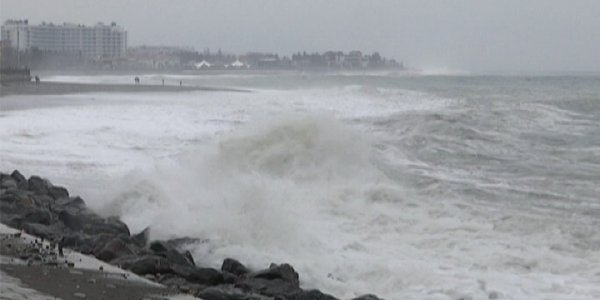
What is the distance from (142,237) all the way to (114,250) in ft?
4.36

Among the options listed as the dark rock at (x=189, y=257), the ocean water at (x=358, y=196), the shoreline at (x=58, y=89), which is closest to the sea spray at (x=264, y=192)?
the ocean water at (x=358, y=196)

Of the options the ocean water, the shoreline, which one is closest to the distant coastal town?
the shoreline

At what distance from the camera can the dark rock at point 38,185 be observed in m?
12.5

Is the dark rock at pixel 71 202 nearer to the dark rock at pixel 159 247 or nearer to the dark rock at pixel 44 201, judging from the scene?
the dark rock at pixel 44 201

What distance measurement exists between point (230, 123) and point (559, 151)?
11.5 m

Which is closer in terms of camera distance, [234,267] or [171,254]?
[234,267]

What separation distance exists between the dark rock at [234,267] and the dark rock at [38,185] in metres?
4.92

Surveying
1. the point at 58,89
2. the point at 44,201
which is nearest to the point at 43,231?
the point at 44,201

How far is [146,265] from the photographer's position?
8.06 meters

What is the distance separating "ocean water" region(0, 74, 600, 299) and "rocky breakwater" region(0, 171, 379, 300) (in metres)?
0.43

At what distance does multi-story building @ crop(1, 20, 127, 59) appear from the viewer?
157 metres

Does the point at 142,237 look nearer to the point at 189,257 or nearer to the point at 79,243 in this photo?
the point at 79,243

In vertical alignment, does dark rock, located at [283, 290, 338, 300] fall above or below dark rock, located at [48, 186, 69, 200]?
above

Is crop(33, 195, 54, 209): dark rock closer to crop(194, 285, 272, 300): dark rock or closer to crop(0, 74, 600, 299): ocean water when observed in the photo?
crop(0, 74, 600, 299): ocean water
